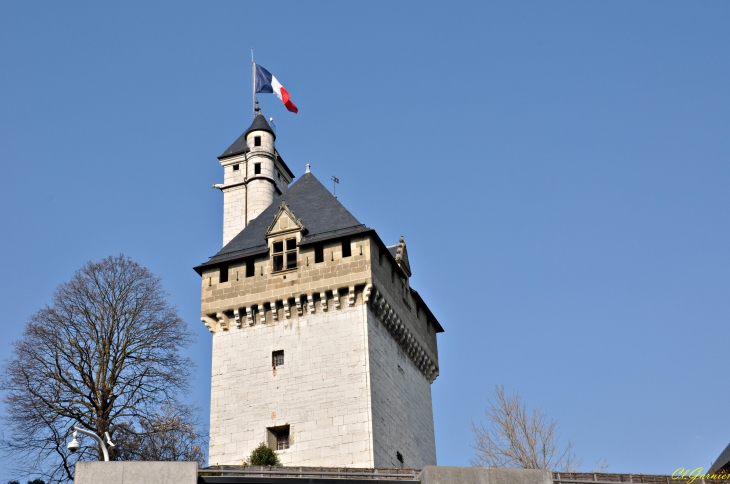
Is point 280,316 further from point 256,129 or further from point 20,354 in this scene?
point 256,129

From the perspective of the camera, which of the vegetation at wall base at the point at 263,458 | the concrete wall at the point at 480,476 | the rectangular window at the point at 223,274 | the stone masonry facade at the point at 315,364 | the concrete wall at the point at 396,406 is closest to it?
the concrete wall at the point at 480,476

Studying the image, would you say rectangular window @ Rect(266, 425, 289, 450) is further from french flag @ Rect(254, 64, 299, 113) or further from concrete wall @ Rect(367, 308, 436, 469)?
french flag @ Rect(254, 64, 299, 113)

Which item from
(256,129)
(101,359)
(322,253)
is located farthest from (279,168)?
(101,359)

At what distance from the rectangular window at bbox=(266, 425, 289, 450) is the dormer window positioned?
18.9 ft

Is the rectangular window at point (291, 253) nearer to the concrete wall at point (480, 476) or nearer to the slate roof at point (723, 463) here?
the slate roof at point (723, 463)

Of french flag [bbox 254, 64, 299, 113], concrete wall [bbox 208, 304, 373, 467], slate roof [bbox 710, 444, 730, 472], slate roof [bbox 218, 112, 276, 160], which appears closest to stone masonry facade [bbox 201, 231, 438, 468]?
concrete wall [bbox 208, 304, 373, 467]

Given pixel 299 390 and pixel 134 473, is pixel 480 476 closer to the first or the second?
pixel 134 473

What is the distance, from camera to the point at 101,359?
36.2m

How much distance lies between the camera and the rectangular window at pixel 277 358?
35469 mm

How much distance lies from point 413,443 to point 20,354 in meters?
13.6

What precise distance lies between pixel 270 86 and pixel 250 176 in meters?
8.02

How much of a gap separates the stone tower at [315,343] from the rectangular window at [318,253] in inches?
3.2

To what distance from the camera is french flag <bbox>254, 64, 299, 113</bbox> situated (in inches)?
1987

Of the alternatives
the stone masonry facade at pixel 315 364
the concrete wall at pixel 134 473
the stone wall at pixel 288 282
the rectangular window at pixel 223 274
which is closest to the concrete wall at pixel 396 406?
the stone masonry facade at pixel 315 364
